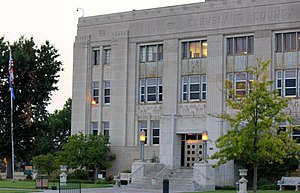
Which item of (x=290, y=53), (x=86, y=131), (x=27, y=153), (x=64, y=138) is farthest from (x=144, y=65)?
(x=64, y=138)

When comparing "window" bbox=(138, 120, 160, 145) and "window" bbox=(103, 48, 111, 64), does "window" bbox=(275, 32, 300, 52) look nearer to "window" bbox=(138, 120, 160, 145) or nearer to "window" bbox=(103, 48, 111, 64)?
"window" bbox=(138, 120, 160, 145)

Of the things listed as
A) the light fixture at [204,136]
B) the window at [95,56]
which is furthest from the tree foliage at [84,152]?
the light fixture at [204,136]

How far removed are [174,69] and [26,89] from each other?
1769 centimetres

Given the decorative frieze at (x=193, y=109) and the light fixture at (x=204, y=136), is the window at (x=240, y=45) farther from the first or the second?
the light fixture at (x=204, y=136)

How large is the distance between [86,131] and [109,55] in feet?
24.3

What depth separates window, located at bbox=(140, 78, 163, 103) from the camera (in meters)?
59.1

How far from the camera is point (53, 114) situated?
10950cm

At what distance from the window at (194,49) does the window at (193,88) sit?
1.81 meters

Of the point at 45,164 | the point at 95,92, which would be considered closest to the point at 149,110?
the point at 95,92

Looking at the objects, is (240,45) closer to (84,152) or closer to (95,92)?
(95,92)

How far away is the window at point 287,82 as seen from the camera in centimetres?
5250

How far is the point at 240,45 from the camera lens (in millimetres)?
55281

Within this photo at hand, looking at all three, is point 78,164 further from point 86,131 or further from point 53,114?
point 53,114

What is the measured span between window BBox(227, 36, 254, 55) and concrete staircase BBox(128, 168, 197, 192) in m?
11.1
